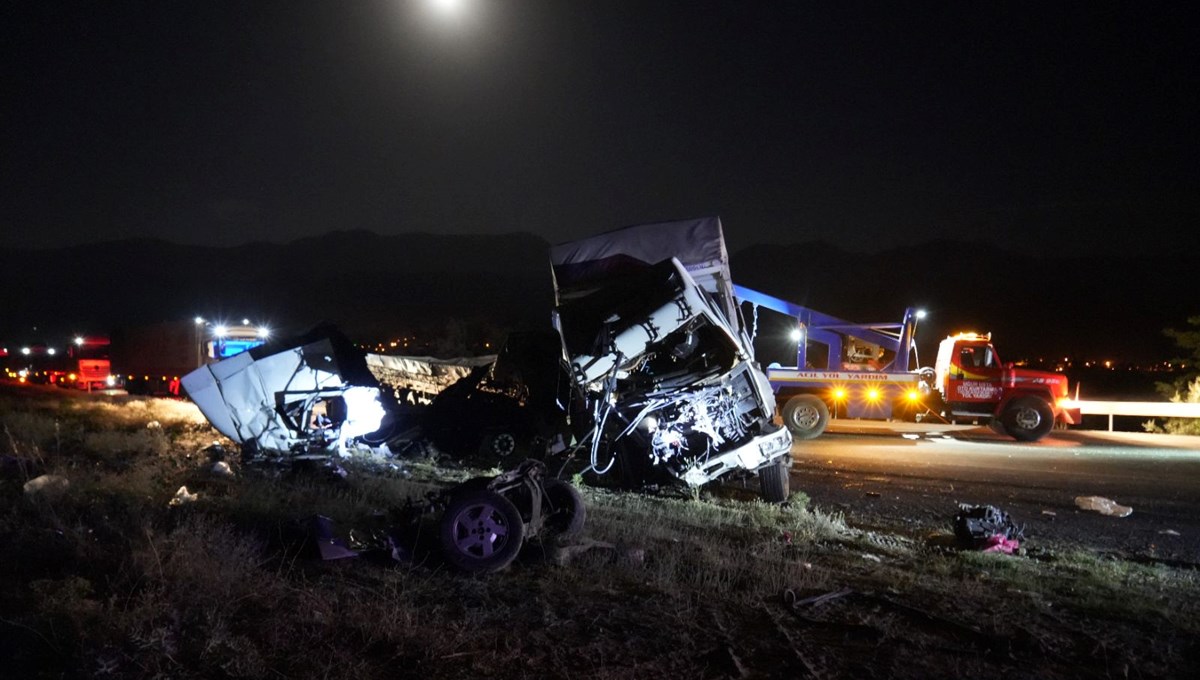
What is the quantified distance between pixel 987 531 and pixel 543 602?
449cm

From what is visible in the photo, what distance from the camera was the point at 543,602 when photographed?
5539 millimetres

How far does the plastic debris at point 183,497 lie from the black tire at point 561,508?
354cm

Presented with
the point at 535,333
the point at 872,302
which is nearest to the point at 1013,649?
the point at 535,333

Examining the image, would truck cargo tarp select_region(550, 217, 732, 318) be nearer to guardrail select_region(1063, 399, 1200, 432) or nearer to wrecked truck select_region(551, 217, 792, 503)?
wrecked truck select_region(551, 217, 792, 503)

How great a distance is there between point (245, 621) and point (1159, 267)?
351 feet

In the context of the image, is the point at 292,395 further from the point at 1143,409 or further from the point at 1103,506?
the point at 1143,409

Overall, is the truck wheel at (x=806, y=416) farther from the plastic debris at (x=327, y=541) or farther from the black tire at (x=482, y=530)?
the plastic debris at (x=327, y=541)

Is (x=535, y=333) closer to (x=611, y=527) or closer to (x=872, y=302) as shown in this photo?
(x=611, y=527)

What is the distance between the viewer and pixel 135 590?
17.7 ft

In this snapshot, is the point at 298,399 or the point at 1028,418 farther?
the point at 1028,418

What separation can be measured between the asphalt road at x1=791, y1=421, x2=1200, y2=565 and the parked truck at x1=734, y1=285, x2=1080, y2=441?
49 centimetres

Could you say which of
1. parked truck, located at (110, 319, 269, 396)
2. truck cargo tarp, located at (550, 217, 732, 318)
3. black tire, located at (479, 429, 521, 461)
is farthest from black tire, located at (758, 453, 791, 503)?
parked truck, located at (110, 319, 269, 396)

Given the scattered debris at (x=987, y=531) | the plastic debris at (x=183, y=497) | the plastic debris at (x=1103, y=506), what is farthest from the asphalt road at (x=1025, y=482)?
the plastic debris at (x=183, y=497)

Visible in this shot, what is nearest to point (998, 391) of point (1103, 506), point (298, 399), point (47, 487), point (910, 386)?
point (910, 386)
